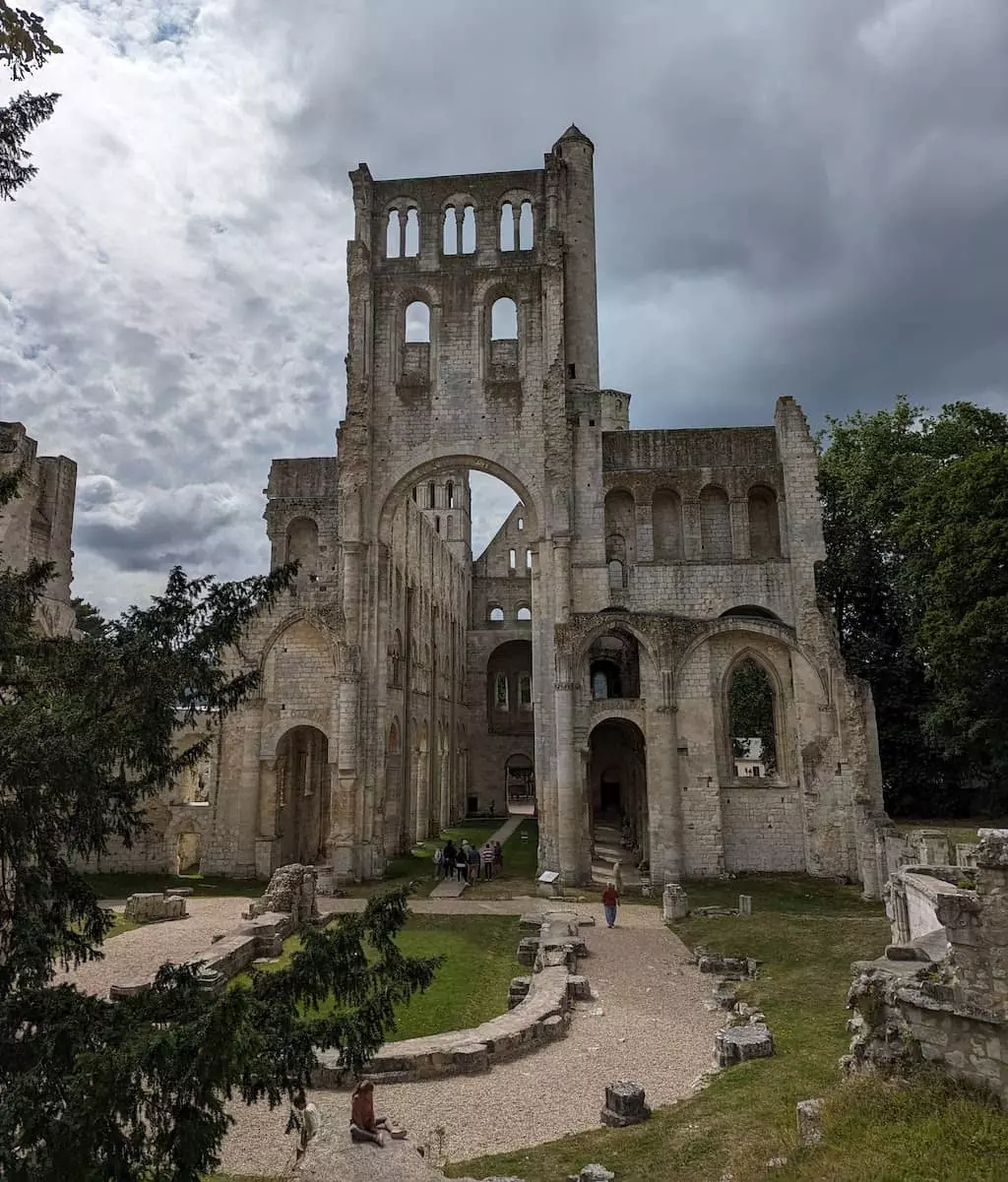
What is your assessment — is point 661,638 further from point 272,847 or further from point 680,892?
point 272,847

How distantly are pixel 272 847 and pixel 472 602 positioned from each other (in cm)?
2430

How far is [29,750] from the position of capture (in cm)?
612

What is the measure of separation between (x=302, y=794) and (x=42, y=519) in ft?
39.5

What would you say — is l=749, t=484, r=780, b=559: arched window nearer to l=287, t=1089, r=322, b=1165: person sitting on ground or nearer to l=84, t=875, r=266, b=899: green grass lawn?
l=84, t=875, r=266, b=899: green grass lawn

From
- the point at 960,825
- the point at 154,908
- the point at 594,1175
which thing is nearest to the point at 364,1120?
the point at 594,1175

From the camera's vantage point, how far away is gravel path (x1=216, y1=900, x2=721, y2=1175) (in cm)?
851

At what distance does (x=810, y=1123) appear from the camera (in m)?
7.23

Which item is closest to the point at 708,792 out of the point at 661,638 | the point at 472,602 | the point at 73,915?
the point at 661,638

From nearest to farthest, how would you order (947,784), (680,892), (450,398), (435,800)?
(680,892) → (450,398) → (947,784) → (435,800)

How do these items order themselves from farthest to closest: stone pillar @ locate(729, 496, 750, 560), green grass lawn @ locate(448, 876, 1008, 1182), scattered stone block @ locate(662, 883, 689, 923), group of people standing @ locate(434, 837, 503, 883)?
1. stone pillar @ locate(729, 496, 750, 560)
2. group of people standing @ locate(434, 837, 503, 883)
3. scattered stone block @ locate(662, 883, 689, 923)
4. green grass lawn @ locate(448, 876, 1008, 1182)

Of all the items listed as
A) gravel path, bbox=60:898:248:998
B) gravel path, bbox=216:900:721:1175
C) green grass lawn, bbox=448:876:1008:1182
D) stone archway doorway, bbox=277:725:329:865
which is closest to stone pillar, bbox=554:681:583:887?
stone archway doorway, bbox=277:725:329:865

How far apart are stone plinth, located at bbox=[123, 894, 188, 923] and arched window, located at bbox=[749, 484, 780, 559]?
60.8ft

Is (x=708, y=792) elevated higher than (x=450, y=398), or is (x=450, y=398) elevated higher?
(x=450, y=398)

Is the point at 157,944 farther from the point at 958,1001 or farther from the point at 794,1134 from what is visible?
the point at 958,1001
